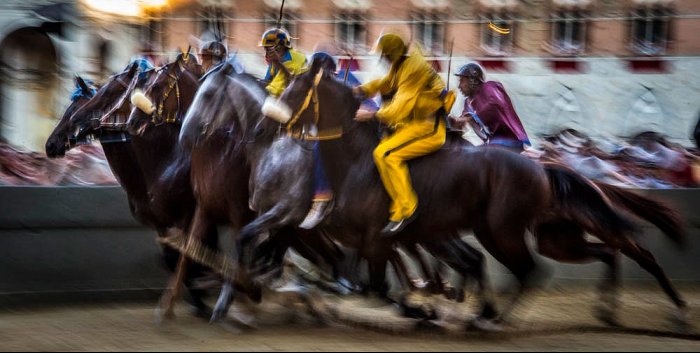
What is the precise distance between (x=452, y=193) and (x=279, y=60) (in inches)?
89.8

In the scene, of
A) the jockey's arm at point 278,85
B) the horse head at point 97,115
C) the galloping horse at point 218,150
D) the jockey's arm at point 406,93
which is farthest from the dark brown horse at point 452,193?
the horse head at point 97,115

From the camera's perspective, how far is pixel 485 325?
995 centimetres

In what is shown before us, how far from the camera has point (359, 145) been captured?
33.3 ft

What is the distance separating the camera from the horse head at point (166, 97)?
11.1 metres

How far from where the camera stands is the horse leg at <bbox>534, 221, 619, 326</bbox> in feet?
34.7

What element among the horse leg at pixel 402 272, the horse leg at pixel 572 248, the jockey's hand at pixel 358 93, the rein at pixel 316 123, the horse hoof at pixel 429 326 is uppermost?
the jockey's hand at pixel 358 93

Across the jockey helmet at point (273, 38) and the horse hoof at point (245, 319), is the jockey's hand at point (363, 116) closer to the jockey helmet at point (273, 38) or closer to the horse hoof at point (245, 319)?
the jockey helmet at point (273, 38)

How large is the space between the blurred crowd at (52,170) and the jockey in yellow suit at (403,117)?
3.78 meters

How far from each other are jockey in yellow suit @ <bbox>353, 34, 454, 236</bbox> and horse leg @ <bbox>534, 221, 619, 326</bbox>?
4.49ft

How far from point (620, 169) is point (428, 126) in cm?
561

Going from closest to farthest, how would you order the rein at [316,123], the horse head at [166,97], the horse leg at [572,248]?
1. the rein at [316,123]
2. the horse leg at [572,248]
3. the horse head at [166,97]

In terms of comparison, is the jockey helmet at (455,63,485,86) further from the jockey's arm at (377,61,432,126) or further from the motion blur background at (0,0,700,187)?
the motion blur background at (0,0,700,187)

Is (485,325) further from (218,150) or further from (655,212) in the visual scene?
(218,150)

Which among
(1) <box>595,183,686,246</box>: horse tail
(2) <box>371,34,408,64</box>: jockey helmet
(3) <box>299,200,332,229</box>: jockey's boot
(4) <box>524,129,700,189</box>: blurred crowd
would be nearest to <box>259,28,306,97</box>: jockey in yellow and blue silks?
(2) <box>371,34,408,64</box>: jockey helmet
